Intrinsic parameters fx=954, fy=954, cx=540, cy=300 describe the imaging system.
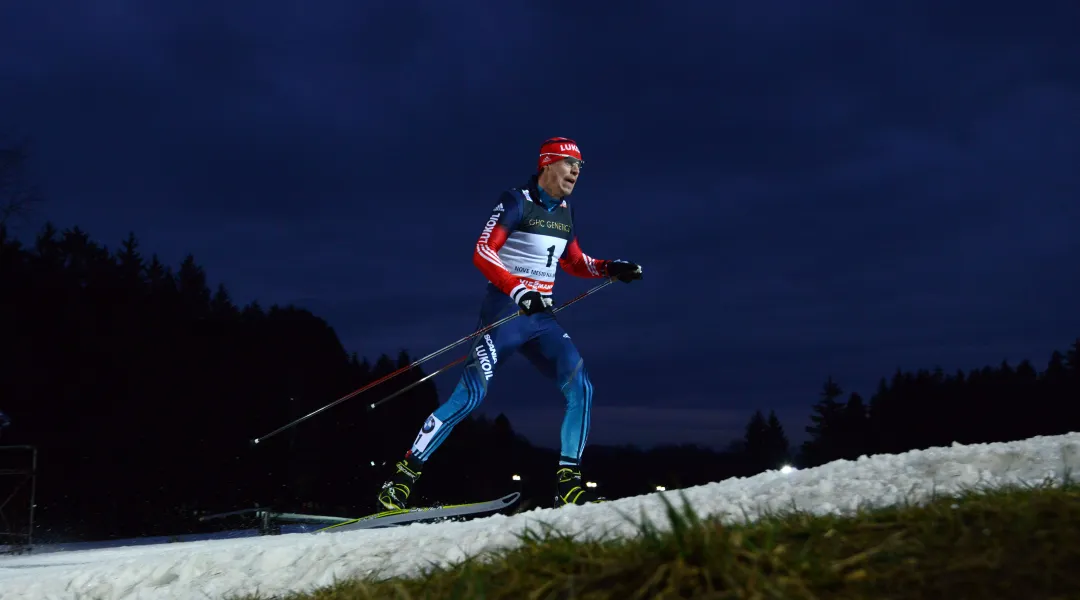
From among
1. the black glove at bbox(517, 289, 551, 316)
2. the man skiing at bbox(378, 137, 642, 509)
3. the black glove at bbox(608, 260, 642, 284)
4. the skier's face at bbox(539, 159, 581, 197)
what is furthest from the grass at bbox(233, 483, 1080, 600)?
the black glove at bbox(608, 260, 642, 284)

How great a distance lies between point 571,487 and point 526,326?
1.44m

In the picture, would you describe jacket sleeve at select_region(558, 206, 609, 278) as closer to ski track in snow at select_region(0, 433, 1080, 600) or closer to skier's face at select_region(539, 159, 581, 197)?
skier's face at select_region(539, 159, 581, 197)

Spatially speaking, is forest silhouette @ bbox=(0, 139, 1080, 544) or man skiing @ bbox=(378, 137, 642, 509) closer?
man skiing @ bbox=(378, 137, 642, 509)

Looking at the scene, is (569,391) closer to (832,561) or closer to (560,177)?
A: (560,177)

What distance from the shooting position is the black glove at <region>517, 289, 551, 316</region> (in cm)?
794

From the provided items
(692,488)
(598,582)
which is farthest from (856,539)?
(692,488)

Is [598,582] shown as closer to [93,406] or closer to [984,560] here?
[984,560]

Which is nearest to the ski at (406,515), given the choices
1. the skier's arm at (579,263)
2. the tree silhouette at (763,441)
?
the skier's arm at (579,263)

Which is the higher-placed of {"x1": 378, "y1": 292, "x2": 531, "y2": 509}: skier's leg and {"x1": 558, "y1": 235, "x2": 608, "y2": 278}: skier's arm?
{"x1": 558, "y1": 235, "x2": 608, "y2": 278}: skier's arm

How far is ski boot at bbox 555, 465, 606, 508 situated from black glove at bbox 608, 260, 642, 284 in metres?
2.05

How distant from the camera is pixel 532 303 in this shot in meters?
7.94

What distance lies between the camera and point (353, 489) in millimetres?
30953

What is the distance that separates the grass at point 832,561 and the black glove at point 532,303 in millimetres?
5148

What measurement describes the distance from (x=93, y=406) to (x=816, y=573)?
19133 mm
